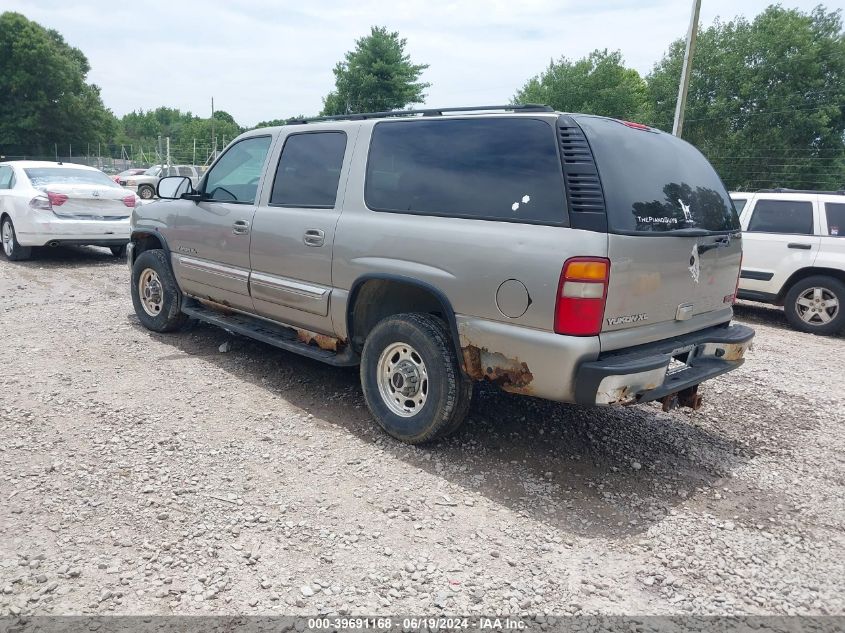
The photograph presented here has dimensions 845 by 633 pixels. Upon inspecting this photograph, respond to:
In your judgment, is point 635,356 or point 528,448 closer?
point 635,356

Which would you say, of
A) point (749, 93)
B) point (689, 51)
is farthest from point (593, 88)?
point (689, 51)

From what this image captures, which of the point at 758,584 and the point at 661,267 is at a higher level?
the point at 661,267

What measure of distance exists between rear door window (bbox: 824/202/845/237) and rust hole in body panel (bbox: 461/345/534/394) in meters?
6.48

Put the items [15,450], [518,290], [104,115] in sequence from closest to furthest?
[518,290] → [15,450] → [104,115]

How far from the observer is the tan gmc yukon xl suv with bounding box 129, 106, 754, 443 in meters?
3.08

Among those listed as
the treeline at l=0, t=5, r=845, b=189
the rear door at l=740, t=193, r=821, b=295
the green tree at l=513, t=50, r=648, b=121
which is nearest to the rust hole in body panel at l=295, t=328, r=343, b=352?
the rear door at l=740, t=193, r=821, b=295

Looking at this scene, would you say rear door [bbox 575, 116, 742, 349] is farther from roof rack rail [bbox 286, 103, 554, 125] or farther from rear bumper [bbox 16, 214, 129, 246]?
rear bumper [bbox 16, 214, 129, 246]

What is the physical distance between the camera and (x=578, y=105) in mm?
46281

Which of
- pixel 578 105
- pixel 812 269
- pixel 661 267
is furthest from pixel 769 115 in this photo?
pixel 661 267

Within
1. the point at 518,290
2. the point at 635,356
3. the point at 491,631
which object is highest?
the point at 518,290

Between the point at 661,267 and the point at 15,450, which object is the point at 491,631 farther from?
the point at 15,450

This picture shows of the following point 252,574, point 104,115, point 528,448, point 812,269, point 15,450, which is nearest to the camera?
point 252,574

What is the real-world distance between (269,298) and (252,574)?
245 cm

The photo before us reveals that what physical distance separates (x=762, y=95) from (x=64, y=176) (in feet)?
117
